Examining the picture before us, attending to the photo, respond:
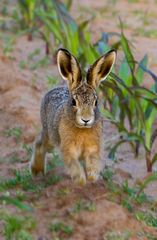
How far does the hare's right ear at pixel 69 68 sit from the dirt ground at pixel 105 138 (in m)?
0.76

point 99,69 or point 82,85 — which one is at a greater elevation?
point 99,69

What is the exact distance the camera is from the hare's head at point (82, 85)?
255 inches

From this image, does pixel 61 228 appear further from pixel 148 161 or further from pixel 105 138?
pixel 105 138

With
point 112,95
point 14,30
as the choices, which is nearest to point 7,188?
point 112,95

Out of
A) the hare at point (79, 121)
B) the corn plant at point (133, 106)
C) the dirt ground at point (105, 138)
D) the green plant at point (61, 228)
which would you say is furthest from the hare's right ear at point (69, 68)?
the green plant at point (61, 228)

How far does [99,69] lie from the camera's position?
677 centimetres

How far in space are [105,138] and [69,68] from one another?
2125mm

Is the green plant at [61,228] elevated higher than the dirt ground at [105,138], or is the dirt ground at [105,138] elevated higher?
the dirt ground at [105,138]

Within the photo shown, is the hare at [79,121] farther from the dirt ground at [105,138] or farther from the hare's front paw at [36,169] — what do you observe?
the hare's front paw at [36,169]

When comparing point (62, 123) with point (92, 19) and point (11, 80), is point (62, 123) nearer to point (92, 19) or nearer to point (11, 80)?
point (11, 80)

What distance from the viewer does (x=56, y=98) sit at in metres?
7.30

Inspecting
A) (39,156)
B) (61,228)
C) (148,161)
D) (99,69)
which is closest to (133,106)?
(148,161)

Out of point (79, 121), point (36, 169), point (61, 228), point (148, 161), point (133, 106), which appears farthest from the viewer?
point (133, 106)

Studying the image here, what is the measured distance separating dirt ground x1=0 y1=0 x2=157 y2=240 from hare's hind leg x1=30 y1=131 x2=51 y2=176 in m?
0.09
